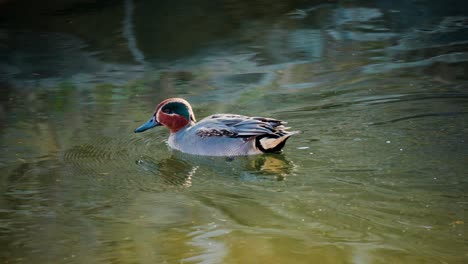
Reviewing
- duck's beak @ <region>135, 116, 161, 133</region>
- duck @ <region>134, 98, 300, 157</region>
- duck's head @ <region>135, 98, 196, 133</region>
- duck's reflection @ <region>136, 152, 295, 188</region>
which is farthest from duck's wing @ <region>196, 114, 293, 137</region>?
duck's beak @ <region>135, 116, 161, 133</region>

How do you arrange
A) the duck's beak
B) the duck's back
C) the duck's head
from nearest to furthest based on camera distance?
the duck's back → the duck's beak → the duck's head

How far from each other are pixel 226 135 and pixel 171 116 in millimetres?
812

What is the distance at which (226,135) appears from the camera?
8.78 metres

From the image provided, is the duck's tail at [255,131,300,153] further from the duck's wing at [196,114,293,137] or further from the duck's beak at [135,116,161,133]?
the duck's beak at [135,116,161,133]

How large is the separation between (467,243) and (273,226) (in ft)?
4.44

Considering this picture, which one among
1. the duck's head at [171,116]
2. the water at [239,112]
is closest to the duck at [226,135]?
the duck's head at [171,116]

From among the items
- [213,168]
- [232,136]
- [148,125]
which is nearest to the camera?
[213,168]

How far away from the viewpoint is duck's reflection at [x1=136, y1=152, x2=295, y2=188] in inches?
312

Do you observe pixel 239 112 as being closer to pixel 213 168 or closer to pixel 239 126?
pixel 239 126

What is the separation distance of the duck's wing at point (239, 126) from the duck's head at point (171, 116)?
1.20ft

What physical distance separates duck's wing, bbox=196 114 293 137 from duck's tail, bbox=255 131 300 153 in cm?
3

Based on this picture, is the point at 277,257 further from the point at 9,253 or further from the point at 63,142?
the point at 63,142

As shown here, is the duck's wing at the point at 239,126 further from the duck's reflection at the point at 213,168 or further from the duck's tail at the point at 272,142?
the duck's reflection at the point at 213,168

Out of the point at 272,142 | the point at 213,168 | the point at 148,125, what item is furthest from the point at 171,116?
the point at 272,142
